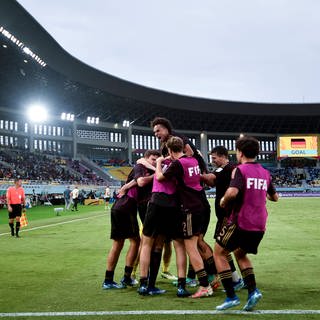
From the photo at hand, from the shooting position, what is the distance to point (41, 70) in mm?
55750

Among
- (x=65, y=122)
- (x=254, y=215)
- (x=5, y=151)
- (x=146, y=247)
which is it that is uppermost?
(x=65, y=122)

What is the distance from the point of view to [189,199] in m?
6.50

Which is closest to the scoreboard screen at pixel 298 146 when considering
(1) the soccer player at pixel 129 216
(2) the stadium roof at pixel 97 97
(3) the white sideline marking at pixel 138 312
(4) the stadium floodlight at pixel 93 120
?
(2) the stadium roof at pixel 97 97

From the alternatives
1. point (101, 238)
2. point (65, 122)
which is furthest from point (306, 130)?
point (101, 238)

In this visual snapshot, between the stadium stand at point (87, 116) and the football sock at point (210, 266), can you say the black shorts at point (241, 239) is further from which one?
the stadium stand at point (87, 116)

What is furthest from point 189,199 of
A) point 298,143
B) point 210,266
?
point 298,143

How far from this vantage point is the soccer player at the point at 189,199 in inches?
251

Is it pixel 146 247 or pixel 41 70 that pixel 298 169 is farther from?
pixel 146 247

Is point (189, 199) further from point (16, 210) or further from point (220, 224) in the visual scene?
point (16, 210)

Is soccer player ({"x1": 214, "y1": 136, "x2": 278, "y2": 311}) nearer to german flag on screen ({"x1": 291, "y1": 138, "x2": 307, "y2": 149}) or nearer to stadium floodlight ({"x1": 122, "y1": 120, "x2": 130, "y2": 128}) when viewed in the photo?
stadium floodlight ({"x1": 122, "y1": 120, "x2": 130, "y2": 128})

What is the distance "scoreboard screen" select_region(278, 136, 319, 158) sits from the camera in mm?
83125

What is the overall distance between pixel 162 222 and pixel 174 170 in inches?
30.3

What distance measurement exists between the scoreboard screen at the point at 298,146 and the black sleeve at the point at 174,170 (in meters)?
80.4

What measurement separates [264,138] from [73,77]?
1968 inches
